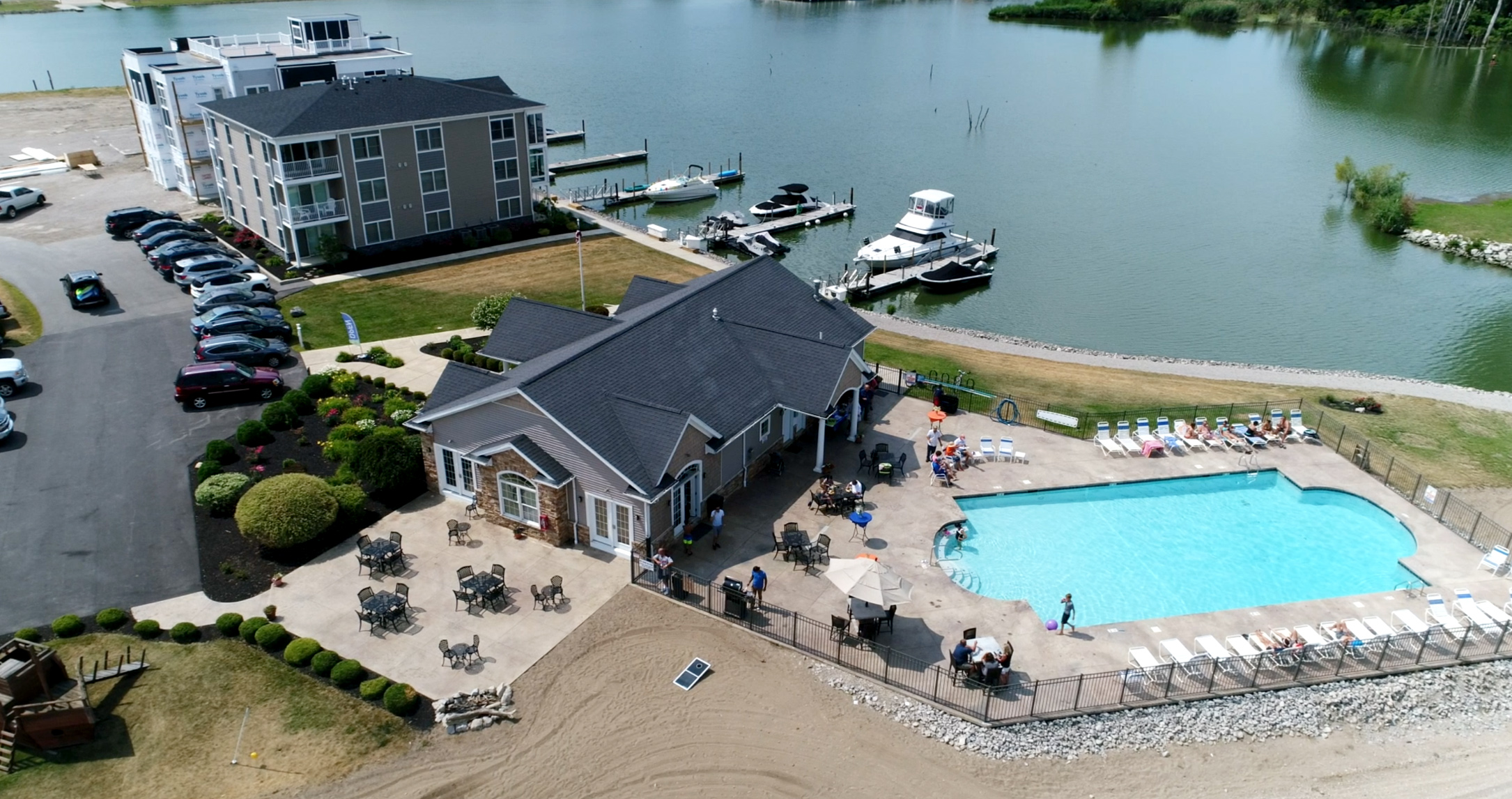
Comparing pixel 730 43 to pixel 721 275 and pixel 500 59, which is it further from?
pixel 721 275

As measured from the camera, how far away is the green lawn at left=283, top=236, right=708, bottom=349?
1825 inches

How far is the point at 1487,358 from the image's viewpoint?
50594 millimetres

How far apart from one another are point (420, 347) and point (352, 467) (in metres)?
13.2

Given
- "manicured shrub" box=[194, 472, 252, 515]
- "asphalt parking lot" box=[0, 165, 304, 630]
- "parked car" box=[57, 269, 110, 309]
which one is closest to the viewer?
"asphalt parking lot" box=[0, 165, 304, 630]

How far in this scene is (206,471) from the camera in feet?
104

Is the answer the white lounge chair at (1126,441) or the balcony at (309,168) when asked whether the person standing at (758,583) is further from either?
the balcony at (309,168)

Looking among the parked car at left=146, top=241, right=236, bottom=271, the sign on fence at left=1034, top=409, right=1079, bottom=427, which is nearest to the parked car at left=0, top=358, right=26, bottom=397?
the parked car at left=146, top=241, right=236, bottom=271

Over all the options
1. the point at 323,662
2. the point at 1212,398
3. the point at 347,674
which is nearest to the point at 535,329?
the point at 323,662

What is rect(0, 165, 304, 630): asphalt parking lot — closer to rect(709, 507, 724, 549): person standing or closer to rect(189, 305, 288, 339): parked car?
rect(189, 305, 288, 339): parked car

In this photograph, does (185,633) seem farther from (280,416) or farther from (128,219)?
(128,219)

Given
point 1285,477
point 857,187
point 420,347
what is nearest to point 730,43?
point 857,187

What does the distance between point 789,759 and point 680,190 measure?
2416 inches

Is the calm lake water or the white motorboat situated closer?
the calm lake water

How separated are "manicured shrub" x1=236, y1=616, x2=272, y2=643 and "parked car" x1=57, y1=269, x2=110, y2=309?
3006 centimetres
